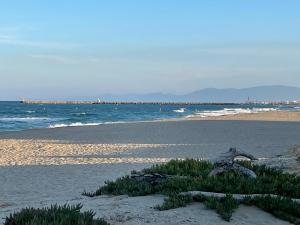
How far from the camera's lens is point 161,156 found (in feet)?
63.2

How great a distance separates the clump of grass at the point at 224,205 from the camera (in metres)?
7.00

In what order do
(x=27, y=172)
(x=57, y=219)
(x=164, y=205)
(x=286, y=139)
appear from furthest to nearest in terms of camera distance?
(x=286, y=139) < (x=27, y=172) < (x=164, y=205) < (x=57, y=219)

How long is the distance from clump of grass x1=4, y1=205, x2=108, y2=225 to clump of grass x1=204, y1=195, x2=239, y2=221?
1.90m

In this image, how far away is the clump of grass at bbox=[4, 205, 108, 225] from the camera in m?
5.50

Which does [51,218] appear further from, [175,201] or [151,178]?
[151,178]

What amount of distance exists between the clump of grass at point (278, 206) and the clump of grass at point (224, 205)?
1.07 feet

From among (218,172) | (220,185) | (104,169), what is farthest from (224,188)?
(104,169)

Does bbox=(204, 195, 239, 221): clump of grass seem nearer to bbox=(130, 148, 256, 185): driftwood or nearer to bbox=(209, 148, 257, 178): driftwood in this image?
bbox=(130, 148, 256, 185): driftwood

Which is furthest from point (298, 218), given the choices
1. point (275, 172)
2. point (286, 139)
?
point (286, 139)

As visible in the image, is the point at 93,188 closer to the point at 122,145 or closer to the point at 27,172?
the point at 27,172

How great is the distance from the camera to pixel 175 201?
7.40 meters

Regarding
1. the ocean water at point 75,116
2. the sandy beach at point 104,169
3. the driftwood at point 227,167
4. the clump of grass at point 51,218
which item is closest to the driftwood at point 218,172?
the driftwood at point 227,167

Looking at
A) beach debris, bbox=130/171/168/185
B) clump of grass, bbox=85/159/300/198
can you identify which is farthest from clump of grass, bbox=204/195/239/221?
beach debris, bbox=130/171/168/185

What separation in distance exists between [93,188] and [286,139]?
18.0 m
